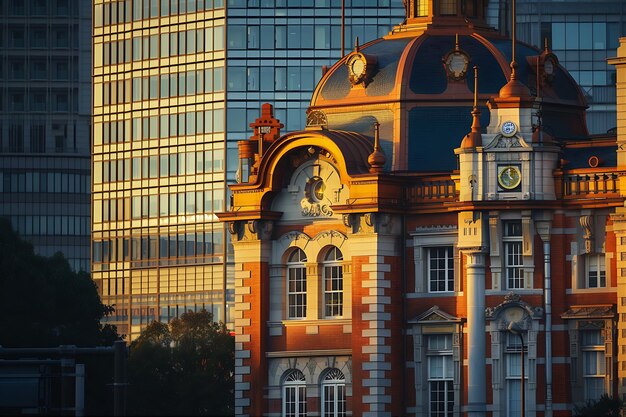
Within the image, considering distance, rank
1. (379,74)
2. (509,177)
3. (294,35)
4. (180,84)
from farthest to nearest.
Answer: (180,84) < (294,35) < (379,74) < (509,177)

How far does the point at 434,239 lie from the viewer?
124250 mm

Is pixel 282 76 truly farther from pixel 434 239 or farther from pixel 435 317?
pixel 435 317

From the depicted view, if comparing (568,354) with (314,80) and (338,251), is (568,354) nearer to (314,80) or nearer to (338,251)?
(338,251)

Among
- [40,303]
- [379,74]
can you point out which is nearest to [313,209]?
[379,74]

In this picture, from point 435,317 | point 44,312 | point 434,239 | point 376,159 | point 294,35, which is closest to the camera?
point 435,317

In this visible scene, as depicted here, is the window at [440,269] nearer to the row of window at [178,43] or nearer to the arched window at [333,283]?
the arched window at [333,283]

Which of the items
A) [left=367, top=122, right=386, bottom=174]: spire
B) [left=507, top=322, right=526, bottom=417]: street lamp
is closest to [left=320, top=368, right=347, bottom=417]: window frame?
[left=367, top=122, right=386, bottom=174]: spire

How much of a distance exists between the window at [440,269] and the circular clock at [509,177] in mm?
4576

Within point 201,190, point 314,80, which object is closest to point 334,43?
point 314,80

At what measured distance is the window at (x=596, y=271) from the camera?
396 feet

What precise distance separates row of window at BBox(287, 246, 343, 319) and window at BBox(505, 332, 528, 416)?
9.48 m

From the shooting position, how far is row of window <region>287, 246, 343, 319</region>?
127 m

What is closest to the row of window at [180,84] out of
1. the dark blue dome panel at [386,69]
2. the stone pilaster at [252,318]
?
the dark blue dome panel at [386,69]

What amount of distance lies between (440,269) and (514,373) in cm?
659
